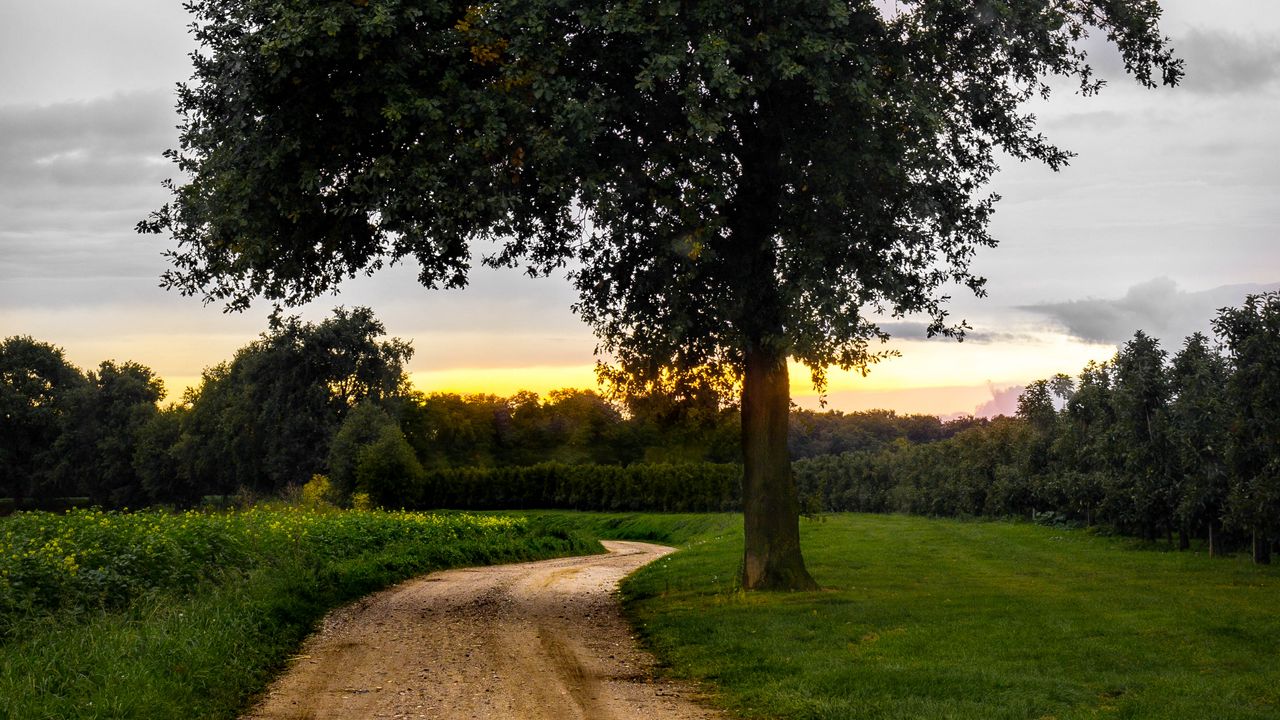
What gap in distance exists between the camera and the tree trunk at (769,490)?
22.1 m

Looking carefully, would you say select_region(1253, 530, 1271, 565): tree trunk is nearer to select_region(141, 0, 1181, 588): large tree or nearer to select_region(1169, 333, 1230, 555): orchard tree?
select_region(1169, 333, 1230, 555): orchard tree

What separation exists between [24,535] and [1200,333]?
37669 millimetres

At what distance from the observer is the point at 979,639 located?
15742mm

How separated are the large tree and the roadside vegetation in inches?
203

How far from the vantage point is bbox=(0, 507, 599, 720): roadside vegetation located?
36.5 feet

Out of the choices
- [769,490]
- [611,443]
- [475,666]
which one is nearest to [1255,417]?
[769,490]

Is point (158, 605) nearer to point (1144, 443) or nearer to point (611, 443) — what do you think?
point (1144, 443)

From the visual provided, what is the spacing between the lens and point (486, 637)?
17188 millimetres

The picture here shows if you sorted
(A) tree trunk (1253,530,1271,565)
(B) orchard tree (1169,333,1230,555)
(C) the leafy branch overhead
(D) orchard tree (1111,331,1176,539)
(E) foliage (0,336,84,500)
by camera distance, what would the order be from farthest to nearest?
(E) foliage (0,336,84,500)
(D) orchard tree (1111,331,1176,539)
(B) orchard tree (1169,333,1230,555)
(A) tree trunk (1253,530,1271,565)
(C) the leafy branch overhead

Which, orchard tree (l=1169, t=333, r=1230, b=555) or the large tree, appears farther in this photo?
orchard tree (l=1169, t=333, r=1230, b=555)

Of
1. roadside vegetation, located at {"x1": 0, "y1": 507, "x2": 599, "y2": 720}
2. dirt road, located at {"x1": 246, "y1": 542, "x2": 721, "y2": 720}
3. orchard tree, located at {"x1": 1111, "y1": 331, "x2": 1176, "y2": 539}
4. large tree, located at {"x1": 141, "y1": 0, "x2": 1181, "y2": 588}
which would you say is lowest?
dirt road, located at {"x1": 246, "y1": 542, "x2": 721, "y2": 720}

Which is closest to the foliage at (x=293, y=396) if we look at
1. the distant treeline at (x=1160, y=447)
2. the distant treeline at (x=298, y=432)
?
the distant treeline at (x=298, y=432)

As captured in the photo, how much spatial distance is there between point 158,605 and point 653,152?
35.5ft

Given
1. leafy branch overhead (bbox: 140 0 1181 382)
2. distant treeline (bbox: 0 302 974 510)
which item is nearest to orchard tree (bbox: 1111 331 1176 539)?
leafy branch overhead (bbox: 140 0 1181 382)
